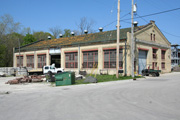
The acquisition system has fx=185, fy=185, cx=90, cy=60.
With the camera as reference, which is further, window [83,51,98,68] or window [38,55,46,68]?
window [38,55,46,68]

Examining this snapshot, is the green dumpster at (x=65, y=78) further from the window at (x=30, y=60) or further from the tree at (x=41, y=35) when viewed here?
the tree at (x=41, y=35)

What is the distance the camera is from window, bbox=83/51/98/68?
108ft

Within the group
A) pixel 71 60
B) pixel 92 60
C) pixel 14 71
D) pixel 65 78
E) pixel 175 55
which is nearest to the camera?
pixel 65 78

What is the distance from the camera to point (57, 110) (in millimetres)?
7297

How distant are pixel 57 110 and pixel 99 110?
1657mm

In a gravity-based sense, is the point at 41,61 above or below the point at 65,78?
above

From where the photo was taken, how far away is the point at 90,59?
33500 mm

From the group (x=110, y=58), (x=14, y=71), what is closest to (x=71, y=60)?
(x=110, y=58)

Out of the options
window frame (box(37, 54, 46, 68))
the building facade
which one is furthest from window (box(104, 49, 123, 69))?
the building facade

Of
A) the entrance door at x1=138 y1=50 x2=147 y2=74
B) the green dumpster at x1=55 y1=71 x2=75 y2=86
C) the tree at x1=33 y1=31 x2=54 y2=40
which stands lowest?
the green dumpster at x1=55 y1=71 x2=75 y2=86

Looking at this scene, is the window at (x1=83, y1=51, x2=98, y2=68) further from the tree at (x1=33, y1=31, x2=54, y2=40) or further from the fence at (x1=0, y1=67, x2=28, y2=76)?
the tree at (x1=33, y1=31, x2=54, y2=40)

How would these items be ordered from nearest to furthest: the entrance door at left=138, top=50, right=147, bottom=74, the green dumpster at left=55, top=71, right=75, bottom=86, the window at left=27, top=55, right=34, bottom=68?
the green dumpster at left=55, top=71, right=75, bottom=86
the entrance door at left=138, top=50, right=147, bottom=74
the window at left=27, top=55, right=34, bottom=68

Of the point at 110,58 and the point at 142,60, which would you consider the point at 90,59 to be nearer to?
the point at 110,58

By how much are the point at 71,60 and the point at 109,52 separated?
8869 mm
